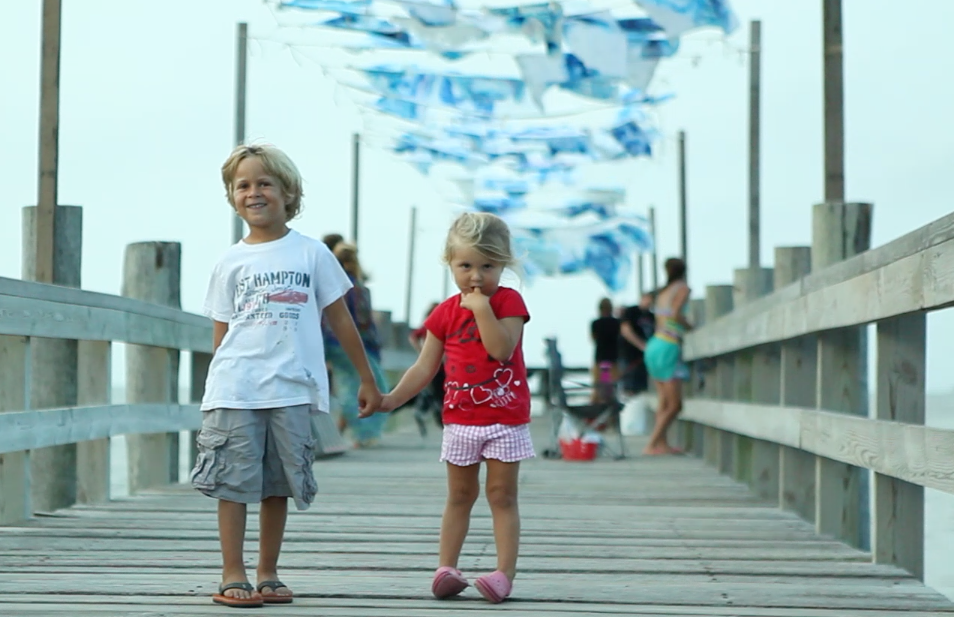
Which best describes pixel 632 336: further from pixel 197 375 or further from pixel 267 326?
pixel 267 326

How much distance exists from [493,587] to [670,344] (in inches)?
312

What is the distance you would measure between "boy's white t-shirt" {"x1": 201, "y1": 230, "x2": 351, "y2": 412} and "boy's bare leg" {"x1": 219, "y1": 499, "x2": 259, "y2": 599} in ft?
0.93

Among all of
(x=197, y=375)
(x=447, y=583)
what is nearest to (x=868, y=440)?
(x=447, y=583)

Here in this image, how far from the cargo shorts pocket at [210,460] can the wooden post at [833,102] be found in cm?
497

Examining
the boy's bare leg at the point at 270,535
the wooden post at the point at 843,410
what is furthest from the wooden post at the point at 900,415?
the boy's bare leg at the point at 270,535

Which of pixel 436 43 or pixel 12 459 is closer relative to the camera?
pixel 12 459

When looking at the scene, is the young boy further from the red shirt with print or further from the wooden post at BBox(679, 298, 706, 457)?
the wooden post at BBox(679, 298, 706, 457)

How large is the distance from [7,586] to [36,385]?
2235mm

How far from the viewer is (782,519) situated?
6566 millimetres

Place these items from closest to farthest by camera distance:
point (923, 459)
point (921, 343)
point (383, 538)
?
point (923, 459) → point (921, 343) → point (383, 538)

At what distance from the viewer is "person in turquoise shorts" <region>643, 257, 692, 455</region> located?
1195 cm

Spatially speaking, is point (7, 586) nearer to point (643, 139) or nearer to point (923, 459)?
point (923, 459)

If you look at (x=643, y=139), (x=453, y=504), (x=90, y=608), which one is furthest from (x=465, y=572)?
(x=643, y=139)

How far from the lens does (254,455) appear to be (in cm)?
435
